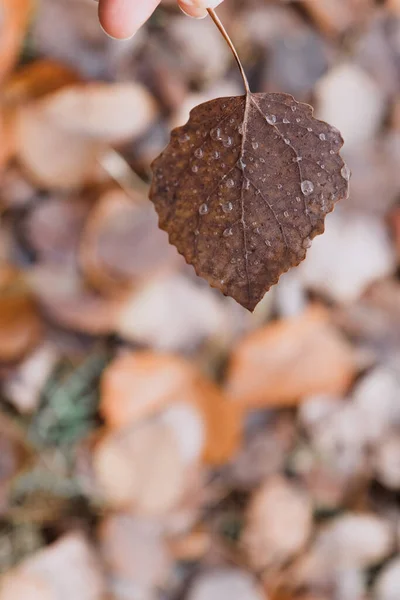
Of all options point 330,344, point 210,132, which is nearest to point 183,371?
point 330,344

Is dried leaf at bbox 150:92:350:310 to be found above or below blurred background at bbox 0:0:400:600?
above

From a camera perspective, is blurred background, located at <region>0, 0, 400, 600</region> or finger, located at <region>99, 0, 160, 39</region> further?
blurred background, located at <region>0, 0, 400, 600</region>

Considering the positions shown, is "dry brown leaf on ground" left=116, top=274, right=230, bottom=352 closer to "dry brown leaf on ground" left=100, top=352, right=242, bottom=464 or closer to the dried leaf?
"dry brown leaf on ground" left=100, top=352, right=242, bottom=464

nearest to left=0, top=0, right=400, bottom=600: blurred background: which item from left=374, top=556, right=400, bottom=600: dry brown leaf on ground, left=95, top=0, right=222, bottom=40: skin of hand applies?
left=374, top=556, right=400, bottom=600: dry brown leaf on ground

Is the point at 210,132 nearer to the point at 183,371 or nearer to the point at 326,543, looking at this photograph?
the point at 183,371

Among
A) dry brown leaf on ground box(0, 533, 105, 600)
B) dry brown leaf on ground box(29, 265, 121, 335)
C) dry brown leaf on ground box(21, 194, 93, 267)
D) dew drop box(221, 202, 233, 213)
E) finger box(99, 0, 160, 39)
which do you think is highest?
finger box(99, 0, 160, 39)

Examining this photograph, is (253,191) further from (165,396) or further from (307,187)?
(165,396)
